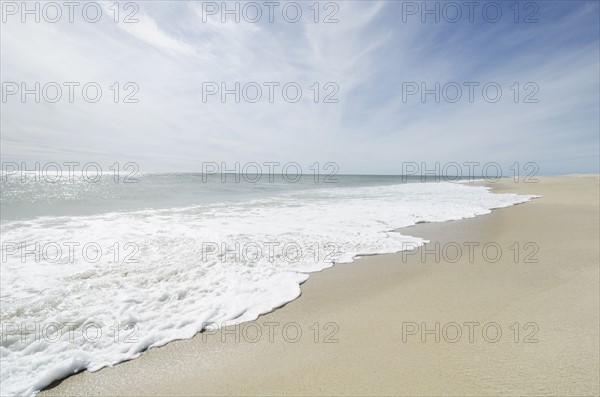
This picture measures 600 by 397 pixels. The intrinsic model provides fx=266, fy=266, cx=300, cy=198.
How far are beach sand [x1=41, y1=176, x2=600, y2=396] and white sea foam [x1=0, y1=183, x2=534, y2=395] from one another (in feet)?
0.97

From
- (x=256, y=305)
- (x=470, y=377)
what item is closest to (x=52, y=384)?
(x=256, y=305)

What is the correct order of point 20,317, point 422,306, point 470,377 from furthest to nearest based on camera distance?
point 422,306 → point 20,317 → point 470,377

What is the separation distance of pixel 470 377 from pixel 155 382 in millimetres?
2866

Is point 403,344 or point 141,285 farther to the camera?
point 141,285

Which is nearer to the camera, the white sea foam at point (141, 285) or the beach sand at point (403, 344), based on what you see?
the beach sand at point (403, 344)

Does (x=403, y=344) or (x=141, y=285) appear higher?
(x=141, y=285)

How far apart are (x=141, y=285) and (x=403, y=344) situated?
12.9 feet

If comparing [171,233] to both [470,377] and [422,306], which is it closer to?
[422,306]

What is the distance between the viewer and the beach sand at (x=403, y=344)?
2.36 meters

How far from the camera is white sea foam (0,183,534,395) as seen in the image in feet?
9.31

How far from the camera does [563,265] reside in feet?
16.1

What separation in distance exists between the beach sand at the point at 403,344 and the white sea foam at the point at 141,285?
11.7 inches

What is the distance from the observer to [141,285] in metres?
4.29

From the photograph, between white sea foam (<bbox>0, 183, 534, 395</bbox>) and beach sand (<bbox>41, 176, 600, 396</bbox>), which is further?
white sea foam (<bbox>0, 183, 534, 395</bbox>)
